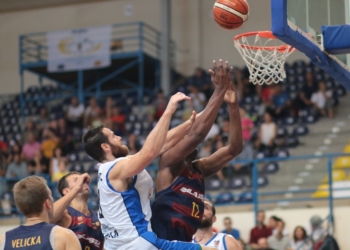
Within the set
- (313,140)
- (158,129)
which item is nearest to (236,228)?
(313,140)

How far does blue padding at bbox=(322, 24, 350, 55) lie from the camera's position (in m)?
6.31

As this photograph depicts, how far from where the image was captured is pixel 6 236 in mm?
5086

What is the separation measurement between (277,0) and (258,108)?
1181 cm

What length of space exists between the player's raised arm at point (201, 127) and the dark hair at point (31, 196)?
114cm

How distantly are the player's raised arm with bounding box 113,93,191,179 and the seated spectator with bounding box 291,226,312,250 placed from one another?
7.60m

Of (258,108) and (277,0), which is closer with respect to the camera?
(277,0)

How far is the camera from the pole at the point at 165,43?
69.5 feet

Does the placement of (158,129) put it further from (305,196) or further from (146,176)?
(305,196)

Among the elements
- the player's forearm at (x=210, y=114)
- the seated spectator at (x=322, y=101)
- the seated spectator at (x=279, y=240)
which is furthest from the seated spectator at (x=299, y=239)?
the player's forearm at (x=210, y=114)

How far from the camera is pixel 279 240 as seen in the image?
42.0 ft

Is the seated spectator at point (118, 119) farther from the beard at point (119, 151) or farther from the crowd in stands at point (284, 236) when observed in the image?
the beard at point (119, 151)

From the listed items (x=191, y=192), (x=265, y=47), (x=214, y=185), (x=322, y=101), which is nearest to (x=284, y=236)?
(x=214, y=185)

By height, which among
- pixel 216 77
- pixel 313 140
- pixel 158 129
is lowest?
pixel 313 140

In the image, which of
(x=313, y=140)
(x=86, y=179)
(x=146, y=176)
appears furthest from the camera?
(x=313, y=140)
